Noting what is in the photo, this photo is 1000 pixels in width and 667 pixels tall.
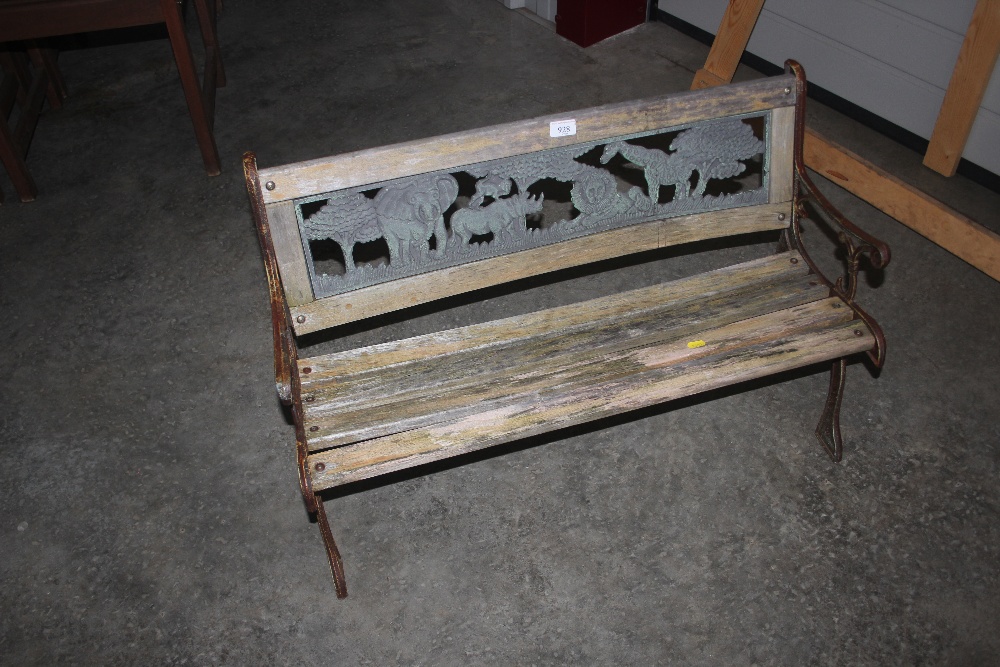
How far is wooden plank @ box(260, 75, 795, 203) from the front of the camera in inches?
99.6

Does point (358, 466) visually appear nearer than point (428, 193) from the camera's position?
Yes

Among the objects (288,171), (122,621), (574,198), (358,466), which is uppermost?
(288,171)

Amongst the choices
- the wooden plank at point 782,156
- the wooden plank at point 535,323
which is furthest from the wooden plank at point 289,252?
the wooden plank at point 782,156

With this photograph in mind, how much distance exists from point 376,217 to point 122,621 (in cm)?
161

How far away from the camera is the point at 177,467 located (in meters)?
3.29

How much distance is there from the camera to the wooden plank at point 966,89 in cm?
396

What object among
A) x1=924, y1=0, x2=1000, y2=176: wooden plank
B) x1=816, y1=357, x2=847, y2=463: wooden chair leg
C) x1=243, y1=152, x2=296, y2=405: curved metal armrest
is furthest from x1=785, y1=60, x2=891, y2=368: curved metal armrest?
x1=243, y1=152, x2=296, y2=405: curved metal armrest

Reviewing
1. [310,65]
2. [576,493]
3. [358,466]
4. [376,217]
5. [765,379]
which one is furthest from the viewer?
[310,65]

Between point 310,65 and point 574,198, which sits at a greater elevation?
point 574,198

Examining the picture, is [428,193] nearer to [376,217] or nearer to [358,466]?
[376,217]

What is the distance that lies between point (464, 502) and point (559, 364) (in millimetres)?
708

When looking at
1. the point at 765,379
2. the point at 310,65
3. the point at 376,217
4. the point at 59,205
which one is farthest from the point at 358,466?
the point at 310,65

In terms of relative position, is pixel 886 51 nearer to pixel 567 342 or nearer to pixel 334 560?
pixel 567 342

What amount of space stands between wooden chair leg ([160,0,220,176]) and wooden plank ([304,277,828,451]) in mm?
2486
